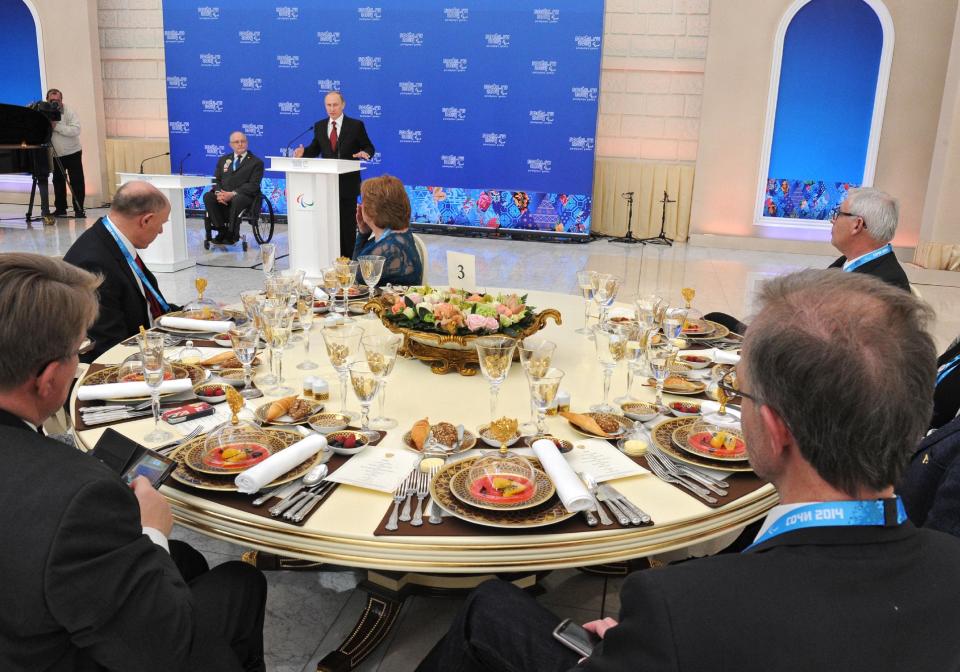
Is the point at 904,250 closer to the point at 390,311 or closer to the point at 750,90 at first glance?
the point at 750,90

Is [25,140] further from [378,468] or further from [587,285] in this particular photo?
[378,468]

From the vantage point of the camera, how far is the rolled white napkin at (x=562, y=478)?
1.60 metres

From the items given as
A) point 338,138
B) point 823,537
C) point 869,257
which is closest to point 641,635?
point 823,537

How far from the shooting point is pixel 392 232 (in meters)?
3.97

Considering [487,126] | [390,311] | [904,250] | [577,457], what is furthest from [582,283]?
[904,250]

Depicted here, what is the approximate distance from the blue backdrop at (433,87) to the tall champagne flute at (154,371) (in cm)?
881

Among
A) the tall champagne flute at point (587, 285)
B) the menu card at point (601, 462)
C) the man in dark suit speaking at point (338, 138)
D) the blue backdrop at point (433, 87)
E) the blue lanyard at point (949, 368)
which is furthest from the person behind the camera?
the blue backdrop at point (433, 87)

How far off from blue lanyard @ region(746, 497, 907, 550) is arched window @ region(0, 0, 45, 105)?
13.8 metres

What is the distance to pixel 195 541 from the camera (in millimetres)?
2848

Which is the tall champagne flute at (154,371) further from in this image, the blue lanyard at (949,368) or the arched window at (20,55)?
the arched window at (20,55)

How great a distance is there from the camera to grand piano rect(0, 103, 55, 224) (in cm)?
931

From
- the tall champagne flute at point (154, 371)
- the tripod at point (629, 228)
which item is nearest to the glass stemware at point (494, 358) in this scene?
the tall champagne flute at point (154, 371)

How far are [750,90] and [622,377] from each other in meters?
8.54

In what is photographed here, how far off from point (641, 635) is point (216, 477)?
3.63 ft
